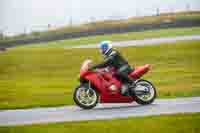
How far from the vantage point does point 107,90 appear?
7.78 meters

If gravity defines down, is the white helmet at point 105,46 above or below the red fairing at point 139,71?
above

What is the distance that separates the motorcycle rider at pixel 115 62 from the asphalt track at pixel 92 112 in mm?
371

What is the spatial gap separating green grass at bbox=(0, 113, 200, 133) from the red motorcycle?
62 cm

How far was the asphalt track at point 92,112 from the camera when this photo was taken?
7.18 metres

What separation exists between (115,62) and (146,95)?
1.84 ft

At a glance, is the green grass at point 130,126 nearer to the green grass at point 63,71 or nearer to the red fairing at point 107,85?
the green grass at point 63,71

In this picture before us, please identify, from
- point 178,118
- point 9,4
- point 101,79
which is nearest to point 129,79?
point 101,79

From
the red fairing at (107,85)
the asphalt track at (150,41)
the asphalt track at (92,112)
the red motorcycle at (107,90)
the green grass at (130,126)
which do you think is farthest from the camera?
the red fairing at (107,85)

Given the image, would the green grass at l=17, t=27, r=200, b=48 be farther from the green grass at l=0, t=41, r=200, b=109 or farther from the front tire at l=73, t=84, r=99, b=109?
the front tire at l=73, t=84, r=99, b=109

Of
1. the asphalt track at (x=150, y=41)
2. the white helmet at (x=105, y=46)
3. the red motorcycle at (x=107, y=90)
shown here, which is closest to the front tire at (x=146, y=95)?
the red motorcycle at (x=107, y=90)

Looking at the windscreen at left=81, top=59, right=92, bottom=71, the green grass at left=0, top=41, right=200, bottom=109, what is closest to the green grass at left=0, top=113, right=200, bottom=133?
the green grass at left=0, top=41, right=200, bottom=109

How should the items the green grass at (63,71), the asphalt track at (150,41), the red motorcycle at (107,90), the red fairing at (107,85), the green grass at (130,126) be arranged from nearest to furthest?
the green grass at (130,126)
the green grass at (63,71)
the asphalt track at (150,41)
the red motorcycle at (107,90)
the red fairing at (107,85)

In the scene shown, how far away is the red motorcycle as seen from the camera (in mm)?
7602

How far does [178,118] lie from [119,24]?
1.37 m
